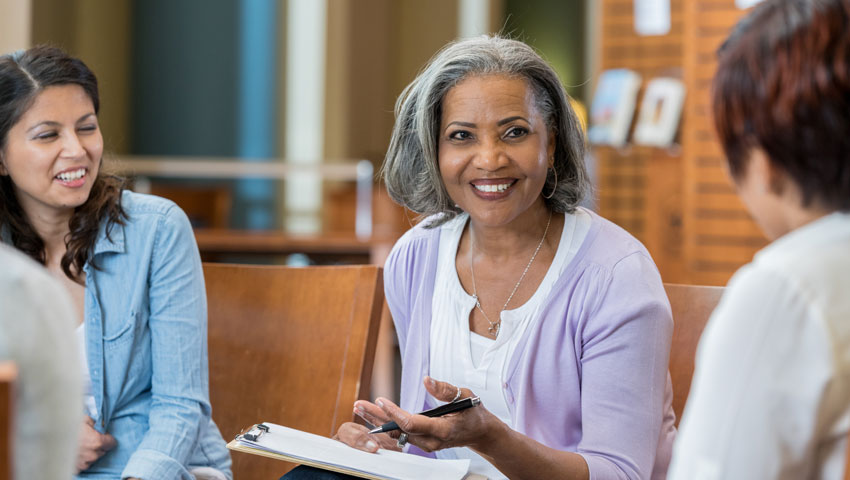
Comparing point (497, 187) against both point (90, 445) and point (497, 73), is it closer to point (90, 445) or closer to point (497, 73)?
point (497, 73)

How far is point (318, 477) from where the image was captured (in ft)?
5.20

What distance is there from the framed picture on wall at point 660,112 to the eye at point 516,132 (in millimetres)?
4337

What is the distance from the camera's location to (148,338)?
1880 mm

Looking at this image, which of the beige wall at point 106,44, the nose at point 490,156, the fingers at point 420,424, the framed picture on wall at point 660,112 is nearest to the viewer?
the fingers at point 420,424

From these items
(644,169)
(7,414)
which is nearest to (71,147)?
(7,414)

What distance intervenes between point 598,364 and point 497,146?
0.46m

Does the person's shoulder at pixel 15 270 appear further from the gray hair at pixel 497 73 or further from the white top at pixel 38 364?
the gray hair at pixel 497 73

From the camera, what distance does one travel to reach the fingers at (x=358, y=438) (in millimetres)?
1677

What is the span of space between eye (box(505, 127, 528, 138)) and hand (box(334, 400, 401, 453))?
60 cm

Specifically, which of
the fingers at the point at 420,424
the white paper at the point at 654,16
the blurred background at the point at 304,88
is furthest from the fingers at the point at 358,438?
the white paper at the point at 654,16

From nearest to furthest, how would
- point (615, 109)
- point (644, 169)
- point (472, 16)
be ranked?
point (615, 109) < point (644, 169) < point (472, 16)

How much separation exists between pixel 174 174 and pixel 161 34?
48.9 inches

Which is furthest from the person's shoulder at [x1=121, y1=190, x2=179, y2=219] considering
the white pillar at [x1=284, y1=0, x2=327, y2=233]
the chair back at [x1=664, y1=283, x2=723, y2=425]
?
the white pillar at [x1=284, y1=0, x2=327, y2=233]

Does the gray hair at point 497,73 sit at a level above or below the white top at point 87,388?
above
